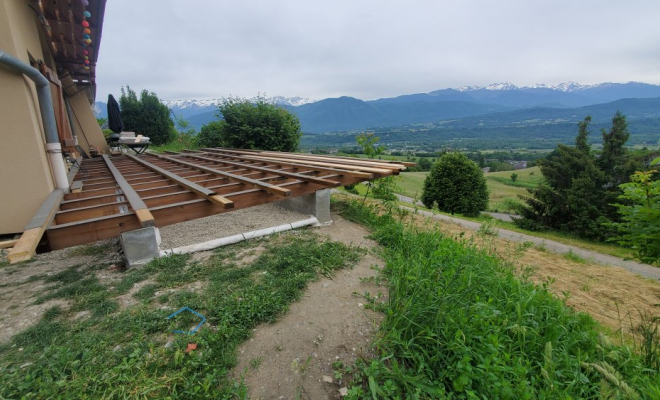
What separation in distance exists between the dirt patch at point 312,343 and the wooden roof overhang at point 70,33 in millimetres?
6550

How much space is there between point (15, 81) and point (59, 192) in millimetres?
1448

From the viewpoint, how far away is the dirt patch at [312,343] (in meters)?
1.94

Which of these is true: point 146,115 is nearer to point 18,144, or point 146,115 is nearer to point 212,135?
point 212,135

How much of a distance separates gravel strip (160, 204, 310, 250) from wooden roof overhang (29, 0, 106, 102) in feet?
14.5

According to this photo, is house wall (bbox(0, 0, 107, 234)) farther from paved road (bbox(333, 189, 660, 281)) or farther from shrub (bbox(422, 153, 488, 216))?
shrub (bbox(422, 153, 488, 216))

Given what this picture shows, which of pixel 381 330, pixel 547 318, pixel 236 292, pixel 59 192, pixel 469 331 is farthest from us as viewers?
pixel 59 192

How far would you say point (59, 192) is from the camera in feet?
12.7

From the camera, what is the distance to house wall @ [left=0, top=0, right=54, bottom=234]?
3.38m

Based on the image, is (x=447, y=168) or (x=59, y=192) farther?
(x=447, y=168)

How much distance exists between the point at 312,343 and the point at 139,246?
8.55ft

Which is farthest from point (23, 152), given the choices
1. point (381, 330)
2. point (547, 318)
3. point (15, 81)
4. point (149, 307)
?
point (547, 318)

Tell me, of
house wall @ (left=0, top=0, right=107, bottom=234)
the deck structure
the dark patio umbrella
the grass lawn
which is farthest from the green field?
house wall @ (left=0, top=0, right=107, bottom=234)

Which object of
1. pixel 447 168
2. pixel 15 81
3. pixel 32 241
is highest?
pixel 15 81

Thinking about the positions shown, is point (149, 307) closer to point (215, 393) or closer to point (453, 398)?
point (215, 393)
